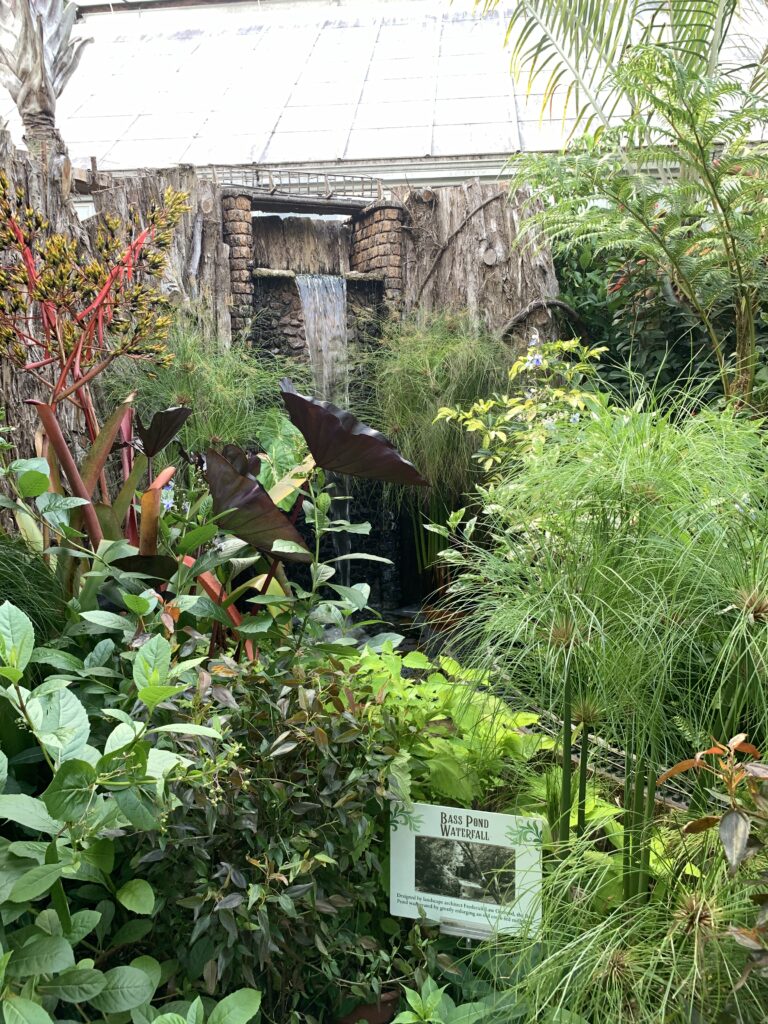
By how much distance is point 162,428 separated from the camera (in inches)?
72.6

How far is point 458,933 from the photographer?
138 cm

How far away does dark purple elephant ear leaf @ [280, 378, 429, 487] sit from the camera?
1507 mm

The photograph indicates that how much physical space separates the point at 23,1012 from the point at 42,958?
2.6 inches

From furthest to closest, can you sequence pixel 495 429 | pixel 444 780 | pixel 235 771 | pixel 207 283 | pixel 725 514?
1. pixel 207 283
2. pixel 495 429
3. pixel 444 780
4. pixel 725 514
5. pixel 235 771

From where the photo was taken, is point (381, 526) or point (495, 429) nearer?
point (495, 429)

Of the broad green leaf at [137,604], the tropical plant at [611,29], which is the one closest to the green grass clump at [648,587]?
the broad green leaf at [137,604]

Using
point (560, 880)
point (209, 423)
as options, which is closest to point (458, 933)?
point (560, 880)

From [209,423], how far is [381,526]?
140cm

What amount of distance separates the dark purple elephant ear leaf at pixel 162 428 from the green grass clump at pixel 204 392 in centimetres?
255

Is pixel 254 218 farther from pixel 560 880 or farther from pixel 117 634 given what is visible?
pixel 560 880

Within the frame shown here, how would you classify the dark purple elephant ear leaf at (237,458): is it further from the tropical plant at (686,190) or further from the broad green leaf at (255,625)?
the tropical plant at (686,190)

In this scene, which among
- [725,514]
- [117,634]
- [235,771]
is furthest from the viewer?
[117,634]

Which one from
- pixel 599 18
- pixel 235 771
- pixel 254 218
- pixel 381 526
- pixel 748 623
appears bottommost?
pixel 381 526

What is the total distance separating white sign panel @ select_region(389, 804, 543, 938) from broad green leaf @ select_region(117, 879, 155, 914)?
0.44 meters
